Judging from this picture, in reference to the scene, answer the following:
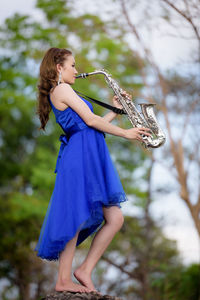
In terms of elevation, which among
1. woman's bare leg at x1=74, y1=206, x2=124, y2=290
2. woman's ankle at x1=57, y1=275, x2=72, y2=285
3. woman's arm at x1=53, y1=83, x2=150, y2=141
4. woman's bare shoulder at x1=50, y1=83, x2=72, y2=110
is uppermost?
woman's bare shoulder at x1=50, y1=83, x2=72, y2=110

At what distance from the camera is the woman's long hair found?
11.4ft

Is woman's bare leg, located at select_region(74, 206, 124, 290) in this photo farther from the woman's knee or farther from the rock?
the rock

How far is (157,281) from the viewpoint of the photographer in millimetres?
9617

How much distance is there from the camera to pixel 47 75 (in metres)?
3.51

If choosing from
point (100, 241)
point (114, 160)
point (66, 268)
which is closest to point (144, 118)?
point (100, 241)

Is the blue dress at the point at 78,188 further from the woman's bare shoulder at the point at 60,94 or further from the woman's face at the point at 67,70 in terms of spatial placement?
the woman's face at the point at 67,70

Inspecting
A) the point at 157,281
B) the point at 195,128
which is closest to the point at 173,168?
the point at 195,128

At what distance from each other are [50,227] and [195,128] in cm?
716

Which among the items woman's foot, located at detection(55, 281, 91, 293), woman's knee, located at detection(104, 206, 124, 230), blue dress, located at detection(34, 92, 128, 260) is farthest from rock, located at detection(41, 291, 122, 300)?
woman's knee, located at detection(104, 206, 124, 230)

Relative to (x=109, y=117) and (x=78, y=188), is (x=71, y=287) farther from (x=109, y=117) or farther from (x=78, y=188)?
(x=109, y=117)

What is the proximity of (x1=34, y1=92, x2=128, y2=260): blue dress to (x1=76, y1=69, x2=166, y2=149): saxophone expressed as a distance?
0.32m

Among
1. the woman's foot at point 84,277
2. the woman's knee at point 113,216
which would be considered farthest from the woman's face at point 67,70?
the woman's foot at point 84,277

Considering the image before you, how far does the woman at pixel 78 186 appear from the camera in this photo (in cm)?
312

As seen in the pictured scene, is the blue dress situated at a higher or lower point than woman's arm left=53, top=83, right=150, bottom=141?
lower
